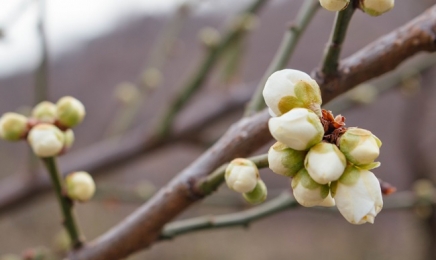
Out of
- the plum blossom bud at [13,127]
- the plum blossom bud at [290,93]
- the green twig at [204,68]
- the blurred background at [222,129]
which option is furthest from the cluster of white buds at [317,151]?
the blurred background at [222,129]

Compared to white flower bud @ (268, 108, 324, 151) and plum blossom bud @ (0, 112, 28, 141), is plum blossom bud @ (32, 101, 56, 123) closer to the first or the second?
plum blossom bud @ (0, 112, 28, 141)


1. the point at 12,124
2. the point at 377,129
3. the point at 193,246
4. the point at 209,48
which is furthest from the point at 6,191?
the point at 377,129

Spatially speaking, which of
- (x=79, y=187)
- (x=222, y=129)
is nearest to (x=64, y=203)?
(x=79, y=187)

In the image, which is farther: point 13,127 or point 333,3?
point 13,127

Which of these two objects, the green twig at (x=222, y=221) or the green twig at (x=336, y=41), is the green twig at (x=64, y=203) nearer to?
→ the green twig at (x=222, y=221)

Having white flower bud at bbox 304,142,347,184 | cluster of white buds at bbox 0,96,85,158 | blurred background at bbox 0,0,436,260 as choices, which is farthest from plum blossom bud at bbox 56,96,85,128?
blurred background at bbox 0,0,436,260

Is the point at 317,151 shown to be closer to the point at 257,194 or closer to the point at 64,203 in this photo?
the point at 257,194
